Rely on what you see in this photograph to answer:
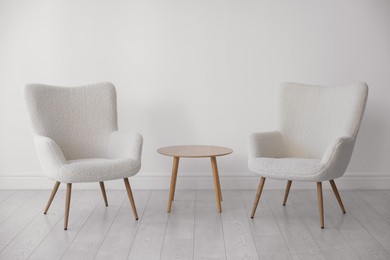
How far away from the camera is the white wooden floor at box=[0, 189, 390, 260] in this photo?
9.17 feet

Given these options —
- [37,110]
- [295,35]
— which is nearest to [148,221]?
[37,110]

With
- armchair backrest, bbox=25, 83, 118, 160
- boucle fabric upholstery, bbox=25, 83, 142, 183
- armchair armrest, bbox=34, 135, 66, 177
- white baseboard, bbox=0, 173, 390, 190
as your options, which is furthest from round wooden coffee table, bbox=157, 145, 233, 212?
armchair armrest, bbox=34, 135, 66, 177

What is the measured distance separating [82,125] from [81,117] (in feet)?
0.20

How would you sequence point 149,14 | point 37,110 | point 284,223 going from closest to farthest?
point 284,223 < point 37,110 < point 149,14

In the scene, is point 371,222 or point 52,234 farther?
point 371,222

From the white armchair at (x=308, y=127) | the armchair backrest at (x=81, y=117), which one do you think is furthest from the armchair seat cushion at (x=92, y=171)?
the white armchair at (x=308, y=127)

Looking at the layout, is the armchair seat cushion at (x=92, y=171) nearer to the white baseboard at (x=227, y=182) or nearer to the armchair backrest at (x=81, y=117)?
the armchair backrest at (x=81, y=117)

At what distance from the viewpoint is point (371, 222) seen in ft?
11.0

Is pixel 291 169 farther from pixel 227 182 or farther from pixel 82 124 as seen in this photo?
pixel 82 124

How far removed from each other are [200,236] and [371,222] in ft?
3.95

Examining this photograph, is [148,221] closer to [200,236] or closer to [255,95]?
[200,236]

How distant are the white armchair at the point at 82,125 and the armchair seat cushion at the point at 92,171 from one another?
42 millimetres

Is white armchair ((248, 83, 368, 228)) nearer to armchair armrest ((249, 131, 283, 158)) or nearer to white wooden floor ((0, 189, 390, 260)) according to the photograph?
armchair armrest ((249, 131, 283, 158))

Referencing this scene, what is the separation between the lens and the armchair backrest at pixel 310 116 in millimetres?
3689
